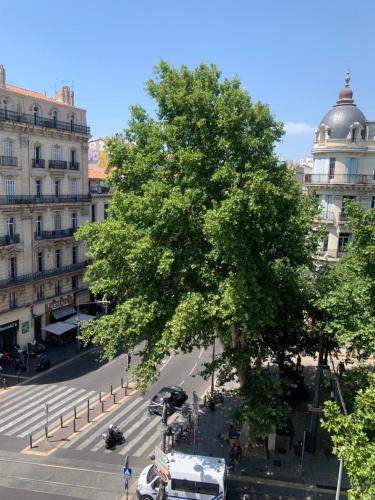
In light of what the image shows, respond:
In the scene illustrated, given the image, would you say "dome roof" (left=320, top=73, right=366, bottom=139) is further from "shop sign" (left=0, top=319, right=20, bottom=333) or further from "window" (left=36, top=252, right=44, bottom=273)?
"shop sign" (left=0, top=319, right=20, bottom=333)

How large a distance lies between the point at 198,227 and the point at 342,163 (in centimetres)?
2464

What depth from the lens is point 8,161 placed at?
121 ft

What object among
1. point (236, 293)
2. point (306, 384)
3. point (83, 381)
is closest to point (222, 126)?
point (236, 293)

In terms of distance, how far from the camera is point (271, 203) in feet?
60.4

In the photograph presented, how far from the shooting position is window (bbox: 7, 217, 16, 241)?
3750 cm

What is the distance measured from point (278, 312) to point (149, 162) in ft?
35.2

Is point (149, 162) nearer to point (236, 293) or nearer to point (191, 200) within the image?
point (191, 200)

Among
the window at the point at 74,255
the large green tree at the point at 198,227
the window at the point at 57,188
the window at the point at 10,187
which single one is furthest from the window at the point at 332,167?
the window at the point at 10,187

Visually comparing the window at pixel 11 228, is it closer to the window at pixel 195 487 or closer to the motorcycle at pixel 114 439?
the motorcycle at pixel 114 439

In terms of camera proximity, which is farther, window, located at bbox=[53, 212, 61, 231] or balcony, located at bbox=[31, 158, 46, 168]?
window, located at bbox=[53, 212, 61, 231]

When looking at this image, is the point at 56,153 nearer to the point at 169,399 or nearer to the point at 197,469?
the point at 169,399

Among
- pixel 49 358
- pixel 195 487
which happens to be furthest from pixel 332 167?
pixel 49 358

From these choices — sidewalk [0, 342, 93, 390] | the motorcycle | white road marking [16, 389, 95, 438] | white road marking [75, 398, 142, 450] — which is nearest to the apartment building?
sidewalk [0, 342, 93, 390]

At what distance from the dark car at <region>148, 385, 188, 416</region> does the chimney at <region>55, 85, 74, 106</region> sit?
1276 inches
